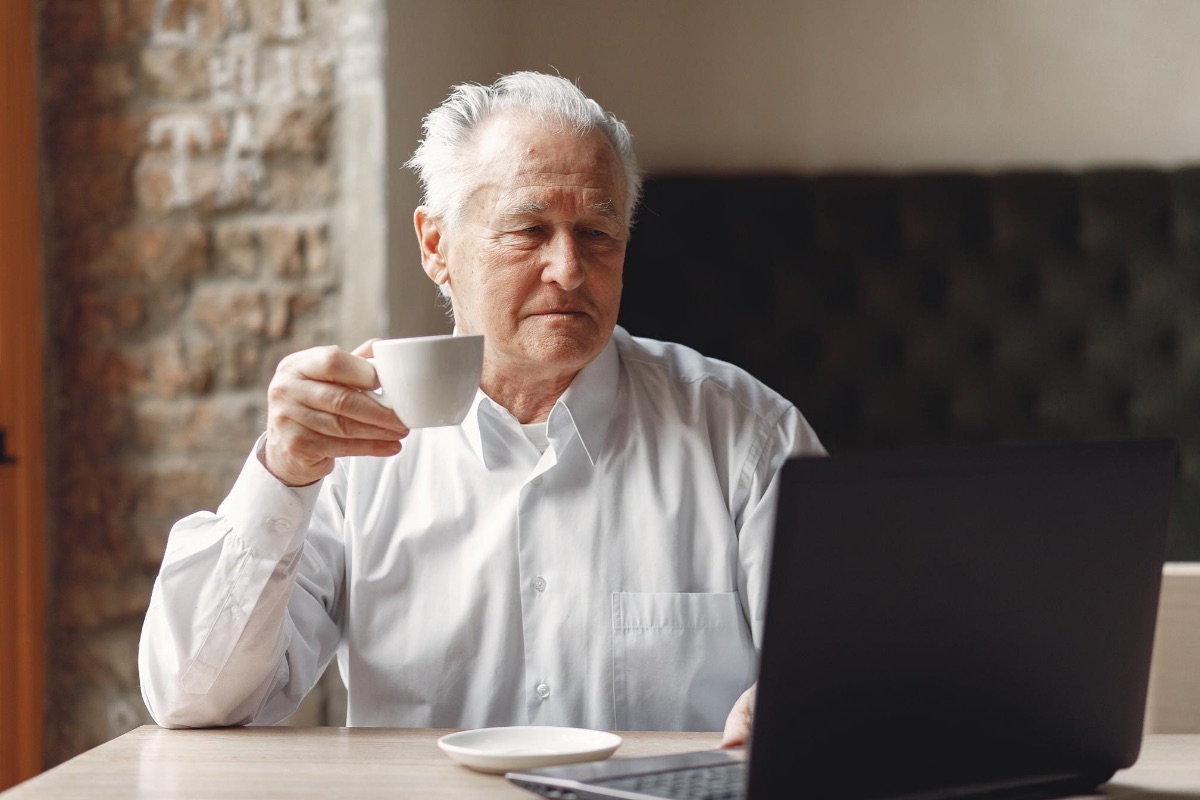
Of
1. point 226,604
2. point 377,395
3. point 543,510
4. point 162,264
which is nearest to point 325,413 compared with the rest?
point 377,395

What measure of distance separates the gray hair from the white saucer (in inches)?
30.8

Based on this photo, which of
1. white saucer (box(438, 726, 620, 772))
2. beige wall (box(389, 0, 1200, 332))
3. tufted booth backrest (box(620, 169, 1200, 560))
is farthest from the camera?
beige wall (box(389, 0, 1200, 332))

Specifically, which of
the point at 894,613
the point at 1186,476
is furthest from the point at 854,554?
the point at 1186,476

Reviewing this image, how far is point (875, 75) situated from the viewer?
3268mm

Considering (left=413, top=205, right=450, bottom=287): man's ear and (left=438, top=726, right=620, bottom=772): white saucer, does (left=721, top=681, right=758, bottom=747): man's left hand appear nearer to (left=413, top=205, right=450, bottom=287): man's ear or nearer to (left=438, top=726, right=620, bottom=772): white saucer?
(left=438, top=726, right=620, bottom=772): white saucer

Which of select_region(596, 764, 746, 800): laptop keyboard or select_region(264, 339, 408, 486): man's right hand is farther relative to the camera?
select_region(264, 339, 408, 486): man's right hand

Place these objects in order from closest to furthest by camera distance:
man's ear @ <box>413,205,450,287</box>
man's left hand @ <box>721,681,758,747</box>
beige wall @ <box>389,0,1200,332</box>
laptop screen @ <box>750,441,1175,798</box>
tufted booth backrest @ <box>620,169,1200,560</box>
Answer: laptop screen @ <box>750,441,1175,798</box> < man's left hand @ <box>721,681,758,747</box> < man's ear @ <box>413,205,450,287</box> < tufted booth backrest @ <box>620,169,1200,560</box> < beige wall @ <box>389,0,1200,332</box>

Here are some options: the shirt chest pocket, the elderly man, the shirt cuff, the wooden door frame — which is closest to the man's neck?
the elderly man

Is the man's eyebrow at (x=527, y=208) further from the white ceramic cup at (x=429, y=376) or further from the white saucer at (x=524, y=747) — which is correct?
the white saucer at (x=524, y=747)

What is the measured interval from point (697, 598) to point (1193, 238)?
201 centimetres

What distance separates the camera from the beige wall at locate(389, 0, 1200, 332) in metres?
3.17

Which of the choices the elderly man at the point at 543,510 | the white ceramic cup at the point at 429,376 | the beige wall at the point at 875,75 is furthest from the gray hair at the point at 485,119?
the beige wall at the point at 875,75

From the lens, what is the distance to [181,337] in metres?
2.39

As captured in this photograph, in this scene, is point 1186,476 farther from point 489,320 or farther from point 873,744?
point 873,744
